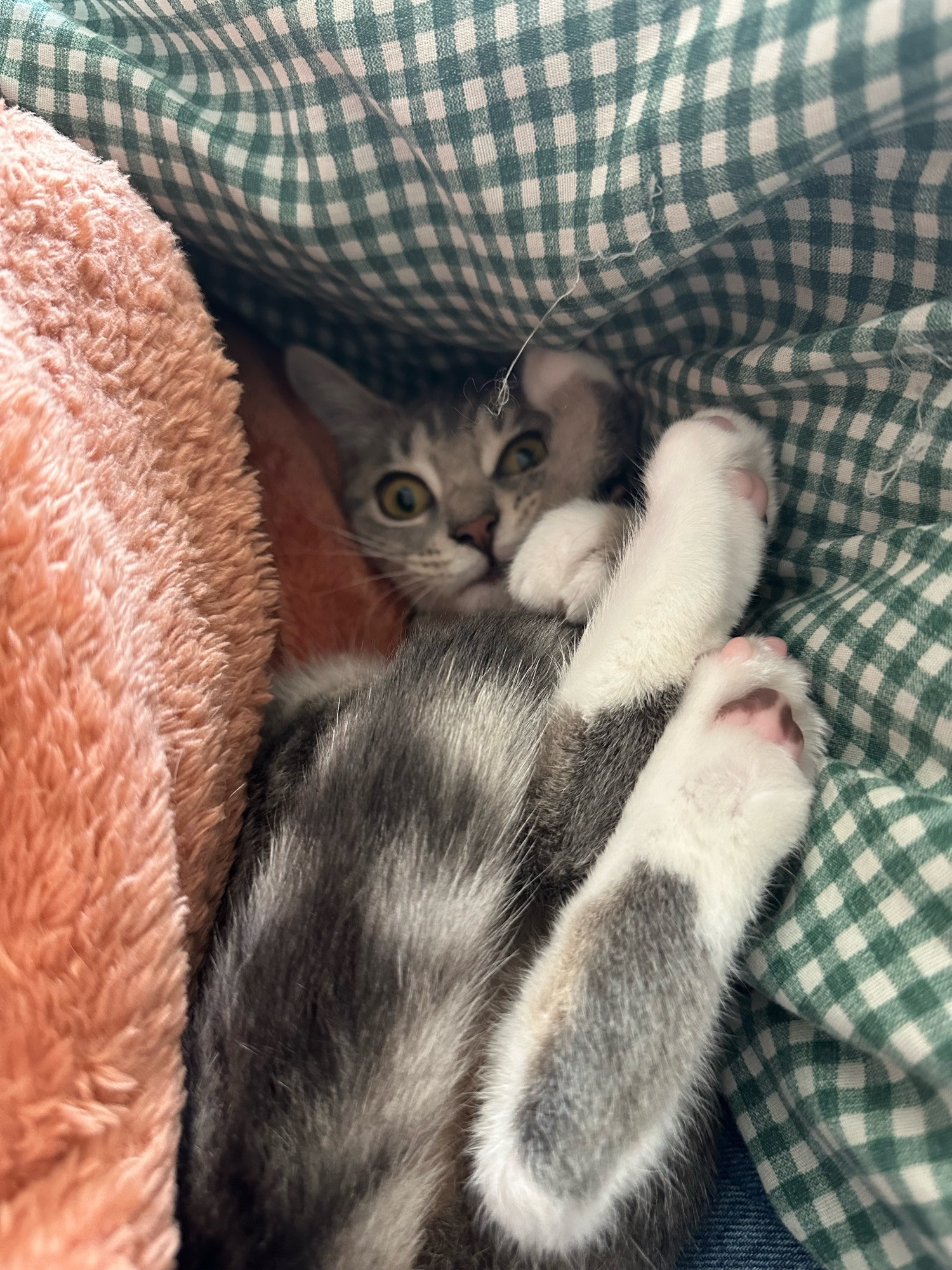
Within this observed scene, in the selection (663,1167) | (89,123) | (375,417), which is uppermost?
(89,123)

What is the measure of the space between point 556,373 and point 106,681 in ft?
2.03

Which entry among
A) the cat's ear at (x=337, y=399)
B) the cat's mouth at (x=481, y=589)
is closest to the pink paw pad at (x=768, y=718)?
the cat's mouth at (x=481, y=589)

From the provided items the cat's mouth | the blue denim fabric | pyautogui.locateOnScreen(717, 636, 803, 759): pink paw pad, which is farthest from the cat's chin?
the blue denim fabric

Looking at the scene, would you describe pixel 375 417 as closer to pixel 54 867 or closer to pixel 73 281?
pixel 73 281

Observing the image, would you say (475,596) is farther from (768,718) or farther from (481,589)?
(768,718)

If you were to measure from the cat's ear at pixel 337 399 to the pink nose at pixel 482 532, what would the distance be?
252 millimetres

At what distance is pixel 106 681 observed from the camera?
20.5 inches

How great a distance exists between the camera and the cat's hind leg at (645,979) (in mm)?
556

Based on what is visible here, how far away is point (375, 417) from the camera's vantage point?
1198mm

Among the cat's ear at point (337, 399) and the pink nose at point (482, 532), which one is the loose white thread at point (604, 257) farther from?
the cat's ear at point (337, 399)

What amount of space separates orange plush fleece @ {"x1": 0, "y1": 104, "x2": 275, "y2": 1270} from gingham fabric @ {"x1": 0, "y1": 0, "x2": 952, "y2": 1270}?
149 millimetres

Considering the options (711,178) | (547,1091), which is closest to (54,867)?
(547,1091)

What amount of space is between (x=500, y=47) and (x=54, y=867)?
0.64m

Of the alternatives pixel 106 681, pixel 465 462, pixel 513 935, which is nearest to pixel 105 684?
pixel 106 681
